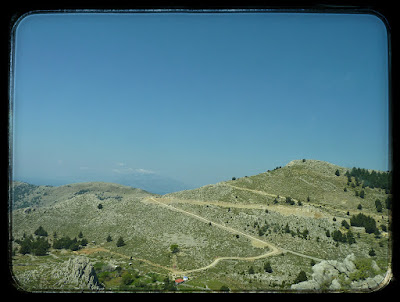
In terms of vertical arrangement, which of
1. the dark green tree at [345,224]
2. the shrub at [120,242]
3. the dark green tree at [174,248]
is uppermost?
the dark green tree at [345,224]

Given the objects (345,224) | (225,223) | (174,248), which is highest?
(345,224)

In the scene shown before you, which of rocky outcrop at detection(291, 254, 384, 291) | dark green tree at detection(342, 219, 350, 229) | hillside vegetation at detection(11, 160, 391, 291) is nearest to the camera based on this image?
rocky outcrop at detection(291, 254, 384, 291)

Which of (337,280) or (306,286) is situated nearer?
(306,286)

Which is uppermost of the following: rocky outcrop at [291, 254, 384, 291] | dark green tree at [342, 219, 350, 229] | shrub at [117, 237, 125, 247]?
rocky outcrop at [291, 254, 384, 291]

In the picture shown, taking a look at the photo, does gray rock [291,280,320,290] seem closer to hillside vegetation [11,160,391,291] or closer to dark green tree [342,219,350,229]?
hillside vegetation [11,160,391,291]

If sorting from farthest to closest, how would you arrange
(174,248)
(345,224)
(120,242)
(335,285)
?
(345,224), (174,248), (120,242), (335,285)

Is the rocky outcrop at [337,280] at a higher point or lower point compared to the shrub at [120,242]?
higher

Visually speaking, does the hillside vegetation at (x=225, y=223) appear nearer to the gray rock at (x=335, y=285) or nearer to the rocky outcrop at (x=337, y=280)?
the rocky outcrop at (x=337, y=280)

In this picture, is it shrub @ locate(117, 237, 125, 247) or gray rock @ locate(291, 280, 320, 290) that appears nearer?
gray rock @ locate(291, 280, 320, 290)

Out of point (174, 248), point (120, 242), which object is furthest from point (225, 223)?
point (120, 242)

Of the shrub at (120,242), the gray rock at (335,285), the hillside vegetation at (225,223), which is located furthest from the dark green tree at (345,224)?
the gray rock at (335,285)

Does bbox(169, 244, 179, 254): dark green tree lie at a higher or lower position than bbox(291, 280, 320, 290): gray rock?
lower

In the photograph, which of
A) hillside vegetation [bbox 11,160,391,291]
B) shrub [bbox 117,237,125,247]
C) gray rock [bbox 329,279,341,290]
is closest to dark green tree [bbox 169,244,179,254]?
hillside vegetation [bbox 11,160,391,291]

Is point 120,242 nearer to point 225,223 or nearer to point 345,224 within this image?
point 225,223
